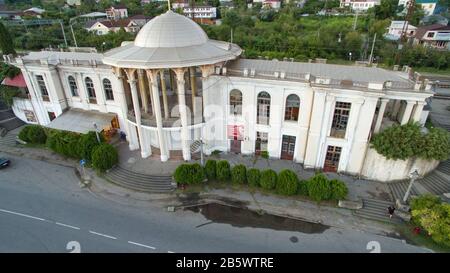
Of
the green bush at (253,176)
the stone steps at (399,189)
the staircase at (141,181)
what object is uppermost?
the green bush at (253,176)

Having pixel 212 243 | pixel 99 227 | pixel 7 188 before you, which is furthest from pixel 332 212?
pixel 7 188

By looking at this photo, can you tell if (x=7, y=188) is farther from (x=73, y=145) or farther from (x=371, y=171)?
(x=371, y=171)

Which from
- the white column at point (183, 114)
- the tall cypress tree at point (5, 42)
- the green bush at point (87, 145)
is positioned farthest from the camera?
the tall cypress tree at point (5, 42)

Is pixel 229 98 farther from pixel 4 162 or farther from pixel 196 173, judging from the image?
pixel 4 162

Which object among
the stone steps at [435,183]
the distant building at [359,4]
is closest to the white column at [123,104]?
the stone steps at [435,183]

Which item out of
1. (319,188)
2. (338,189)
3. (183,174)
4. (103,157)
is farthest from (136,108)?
(338,189)

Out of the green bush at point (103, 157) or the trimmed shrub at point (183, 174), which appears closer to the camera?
the trimmed shrub at point (183, 174)

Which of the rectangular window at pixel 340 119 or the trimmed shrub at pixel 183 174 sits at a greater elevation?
the rectangular window at pixel 340 119

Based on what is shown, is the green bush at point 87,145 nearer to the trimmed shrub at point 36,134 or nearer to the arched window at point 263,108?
the trimmed shrub at point 36,134
